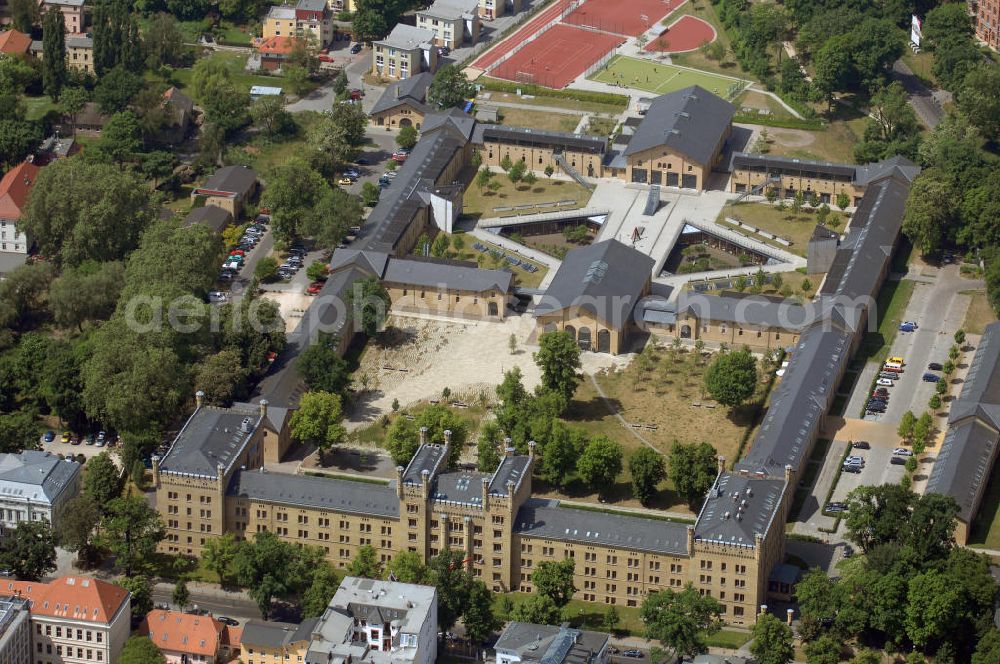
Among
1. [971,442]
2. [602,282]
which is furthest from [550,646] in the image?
[602,282]

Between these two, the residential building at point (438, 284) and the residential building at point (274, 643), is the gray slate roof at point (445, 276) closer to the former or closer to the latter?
the residential building at point (438, 284)

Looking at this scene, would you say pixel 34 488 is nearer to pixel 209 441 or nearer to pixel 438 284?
pixel 209 441

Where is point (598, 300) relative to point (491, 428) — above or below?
above

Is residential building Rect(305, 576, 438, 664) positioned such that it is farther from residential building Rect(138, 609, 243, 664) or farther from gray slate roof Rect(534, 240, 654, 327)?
gray slate roof Rect(534, 240, 654, 327)

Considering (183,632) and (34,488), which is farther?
(34,488)

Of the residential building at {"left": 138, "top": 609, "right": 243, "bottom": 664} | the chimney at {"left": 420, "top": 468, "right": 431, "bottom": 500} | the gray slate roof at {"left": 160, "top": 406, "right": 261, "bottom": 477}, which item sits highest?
the chimney at {"left": 420, "top": 468, "right": 431, "bottom": 500}

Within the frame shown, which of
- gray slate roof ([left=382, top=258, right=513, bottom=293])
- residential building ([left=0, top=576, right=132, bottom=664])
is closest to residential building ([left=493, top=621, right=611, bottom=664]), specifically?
residential building ([left=0, top=576, right=132, bottom=664])

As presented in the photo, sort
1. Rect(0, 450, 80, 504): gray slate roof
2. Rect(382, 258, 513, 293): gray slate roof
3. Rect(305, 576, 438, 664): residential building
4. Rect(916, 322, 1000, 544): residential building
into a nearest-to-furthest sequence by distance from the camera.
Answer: Rect(305, 576, 438, 664): residential building → Rect(916, 322, 1000, 544): residential building → Rect(0, 450, 80, 504): gray slate roof → Rect(382, 258, 513, 293): gray slate roof

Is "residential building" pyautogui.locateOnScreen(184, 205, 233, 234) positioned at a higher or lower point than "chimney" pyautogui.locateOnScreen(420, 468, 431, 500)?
lower

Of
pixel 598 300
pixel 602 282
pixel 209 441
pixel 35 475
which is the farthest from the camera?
pixel 602 282
